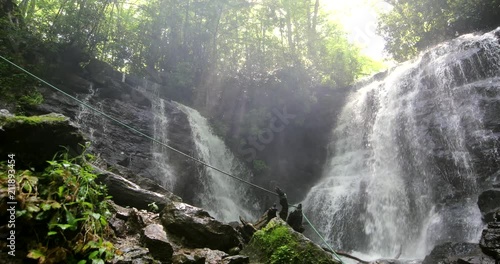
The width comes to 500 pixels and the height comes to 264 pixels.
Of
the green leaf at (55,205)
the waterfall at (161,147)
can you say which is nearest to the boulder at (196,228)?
the green leaf at (55,205)

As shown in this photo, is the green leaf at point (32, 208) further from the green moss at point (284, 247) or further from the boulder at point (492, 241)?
the boulder at point (492, 241)

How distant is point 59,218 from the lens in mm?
3283

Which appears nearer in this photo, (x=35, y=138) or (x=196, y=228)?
(x=35, y=138)

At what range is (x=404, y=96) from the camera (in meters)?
13.8

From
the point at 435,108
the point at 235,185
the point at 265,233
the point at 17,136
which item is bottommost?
the point at 235,185

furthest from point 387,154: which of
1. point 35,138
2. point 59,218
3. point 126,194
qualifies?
point 59,218

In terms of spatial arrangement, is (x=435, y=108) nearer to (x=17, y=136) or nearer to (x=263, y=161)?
(x=263, y=161)

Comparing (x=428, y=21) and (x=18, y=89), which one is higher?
(x=428, y=21)

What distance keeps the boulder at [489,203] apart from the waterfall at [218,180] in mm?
8125

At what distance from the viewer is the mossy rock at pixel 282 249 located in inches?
168

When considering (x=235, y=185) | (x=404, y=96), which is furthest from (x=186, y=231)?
(x=404, y=96)

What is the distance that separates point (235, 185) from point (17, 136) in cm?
1085

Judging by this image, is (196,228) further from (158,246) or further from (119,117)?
(119,117)

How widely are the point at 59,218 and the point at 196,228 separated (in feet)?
6.23
